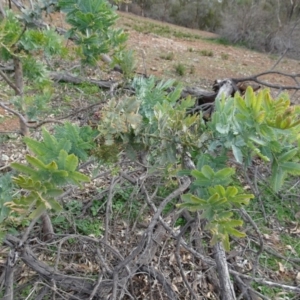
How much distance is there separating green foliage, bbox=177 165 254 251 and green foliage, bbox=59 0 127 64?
0.56 meters

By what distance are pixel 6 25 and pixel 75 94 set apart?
8.26 ft

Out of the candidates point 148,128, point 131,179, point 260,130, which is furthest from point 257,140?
point 131,179

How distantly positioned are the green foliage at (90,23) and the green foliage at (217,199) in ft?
1.82

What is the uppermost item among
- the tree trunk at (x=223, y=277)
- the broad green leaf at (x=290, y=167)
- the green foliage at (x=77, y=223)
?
the broad green leaf at (x=290, y=167)

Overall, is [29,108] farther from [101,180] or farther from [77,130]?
[101,180]

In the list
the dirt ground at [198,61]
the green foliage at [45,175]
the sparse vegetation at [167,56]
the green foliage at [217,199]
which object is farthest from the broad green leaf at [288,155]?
the sparse vegetation at [167,56]

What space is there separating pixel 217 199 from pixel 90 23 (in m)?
0.63

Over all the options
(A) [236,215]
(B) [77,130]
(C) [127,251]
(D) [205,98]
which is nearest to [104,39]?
(B) [77,130]

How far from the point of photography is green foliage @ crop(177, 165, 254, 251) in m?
0.73

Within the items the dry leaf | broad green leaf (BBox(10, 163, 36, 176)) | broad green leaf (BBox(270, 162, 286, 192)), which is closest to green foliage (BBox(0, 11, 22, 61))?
broad green leaf (BBox(10, 163, 36, 176))

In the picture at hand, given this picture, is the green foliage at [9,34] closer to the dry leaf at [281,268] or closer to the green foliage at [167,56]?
the dry leaf at [281,268]

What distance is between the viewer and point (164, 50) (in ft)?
24.5

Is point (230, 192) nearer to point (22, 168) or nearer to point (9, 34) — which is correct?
point (22, 168)

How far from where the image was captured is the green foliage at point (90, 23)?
3.45 feet
